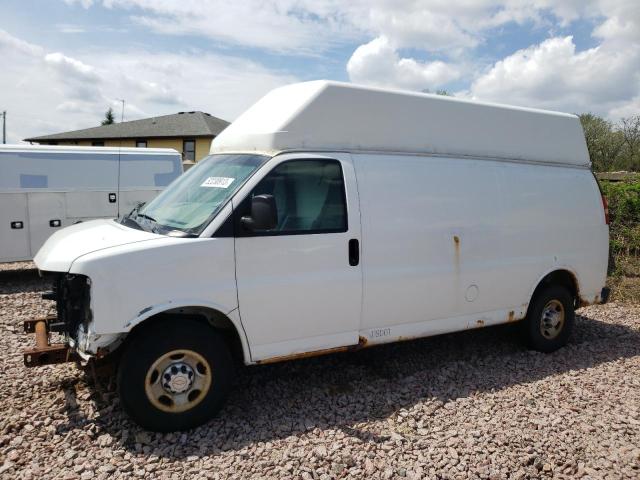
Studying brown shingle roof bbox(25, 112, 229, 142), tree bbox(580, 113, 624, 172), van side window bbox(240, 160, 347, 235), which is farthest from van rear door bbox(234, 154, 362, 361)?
brown shingle roof bbox(25, 112, 229, 142)

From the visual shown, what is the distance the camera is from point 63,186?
10.0m

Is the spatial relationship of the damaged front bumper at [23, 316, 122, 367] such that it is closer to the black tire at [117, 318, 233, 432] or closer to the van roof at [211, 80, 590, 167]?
the black tire at [117, 318, 233, 432]

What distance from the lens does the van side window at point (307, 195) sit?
4211 mm

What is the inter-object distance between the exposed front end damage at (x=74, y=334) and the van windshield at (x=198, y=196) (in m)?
0.71

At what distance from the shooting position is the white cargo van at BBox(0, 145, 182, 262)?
378 inches

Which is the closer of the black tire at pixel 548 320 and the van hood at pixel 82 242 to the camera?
the van hood at pixel 82 242

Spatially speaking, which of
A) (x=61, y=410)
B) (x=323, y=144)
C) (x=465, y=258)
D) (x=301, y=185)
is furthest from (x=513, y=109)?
(x=61, y=410)

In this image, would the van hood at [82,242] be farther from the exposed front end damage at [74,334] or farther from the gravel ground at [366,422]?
the gravel ground at [366,422]

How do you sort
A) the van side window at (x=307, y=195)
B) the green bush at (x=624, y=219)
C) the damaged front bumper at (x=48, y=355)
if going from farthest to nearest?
the green bush at (x=624, y=219), the van side window at (x=307, y=195), the damaged front bumper at (x=48, y=355)

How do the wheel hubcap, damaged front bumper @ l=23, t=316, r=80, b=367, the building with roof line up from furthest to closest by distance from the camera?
the building with roof < the wheel hubcap < damaged front bumper @ l=23, t=316, r=80, b=367

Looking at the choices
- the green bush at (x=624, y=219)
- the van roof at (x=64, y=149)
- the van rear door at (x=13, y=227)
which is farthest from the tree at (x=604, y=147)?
the van rear door at (x=13, y=227)

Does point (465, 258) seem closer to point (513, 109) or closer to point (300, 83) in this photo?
point (513, 109)

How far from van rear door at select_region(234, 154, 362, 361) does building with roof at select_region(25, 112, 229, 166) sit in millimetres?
32244

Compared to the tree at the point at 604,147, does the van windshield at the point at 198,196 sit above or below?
below
